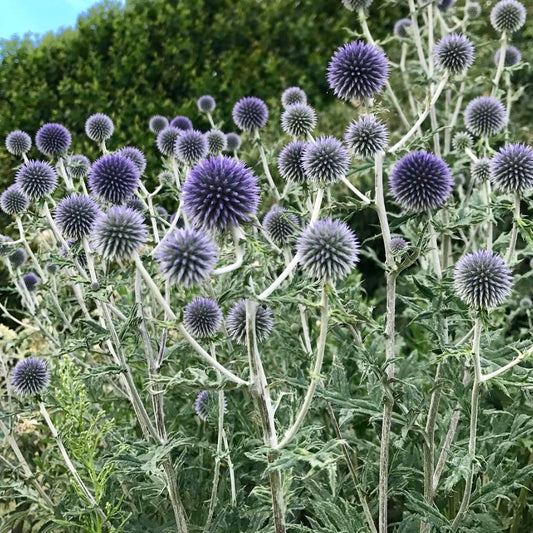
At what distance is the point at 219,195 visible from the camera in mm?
2078

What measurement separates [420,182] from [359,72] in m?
0.69

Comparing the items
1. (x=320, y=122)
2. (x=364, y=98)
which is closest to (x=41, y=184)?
(x=364, y=98)

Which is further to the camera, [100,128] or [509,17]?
[509,17]

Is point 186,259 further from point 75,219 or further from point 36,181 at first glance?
point 36,181

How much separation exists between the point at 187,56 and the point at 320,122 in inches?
89.4

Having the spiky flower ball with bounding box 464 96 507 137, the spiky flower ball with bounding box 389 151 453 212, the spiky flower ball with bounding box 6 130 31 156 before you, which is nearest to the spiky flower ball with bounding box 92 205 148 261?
the spiky flower ball with bounding box 389 151 453 212

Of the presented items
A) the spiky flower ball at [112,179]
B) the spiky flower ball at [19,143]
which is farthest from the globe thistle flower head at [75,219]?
the spiky flower ball at [19,143]

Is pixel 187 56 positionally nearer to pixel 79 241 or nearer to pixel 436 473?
pixel 79 241

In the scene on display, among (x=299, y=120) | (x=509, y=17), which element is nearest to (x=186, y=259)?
(x=299, y=120)

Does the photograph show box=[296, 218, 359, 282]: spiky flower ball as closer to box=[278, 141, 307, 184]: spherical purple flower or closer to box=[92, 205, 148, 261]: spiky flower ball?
box=[92, 205, 148, 261]: spiky flower ball

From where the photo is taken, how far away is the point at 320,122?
7.63 meters

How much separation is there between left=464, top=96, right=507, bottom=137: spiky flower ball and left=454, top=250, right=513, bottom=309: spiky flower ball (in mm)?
1777

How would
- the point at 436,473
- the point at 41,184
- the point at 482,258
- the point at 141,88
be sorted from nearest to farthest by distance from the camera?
the point at 482,258
the point at 436,473
the point at 41,184
the point at 141,88

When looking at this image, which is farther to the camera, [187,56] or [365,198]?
[187,56]
